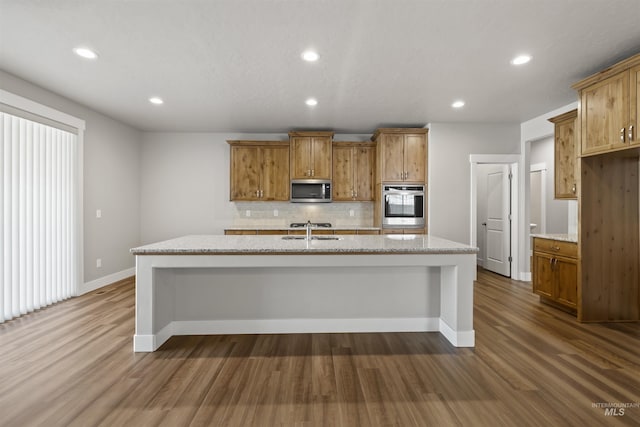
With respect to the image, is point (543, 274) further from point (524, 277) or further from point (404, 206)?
point (404, 206)

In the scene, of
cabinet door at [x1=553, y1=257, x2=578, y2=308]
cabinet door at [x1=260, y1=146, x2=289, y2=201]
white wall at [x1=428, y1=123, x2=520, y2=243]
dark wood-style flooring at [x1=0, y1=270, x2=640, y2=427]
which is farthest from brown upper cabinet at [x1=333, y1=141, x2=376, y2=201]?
dark wood-style flooring at [x1=0, y1=270, x2=640, y2=427]

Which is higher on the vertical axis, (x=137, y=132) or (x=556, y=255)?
(x=137, y=132)

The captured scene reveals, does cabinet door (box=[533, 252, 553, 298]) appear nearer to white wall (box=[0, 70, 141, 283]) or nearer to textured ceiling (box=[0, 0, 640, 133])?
textured ceiling (box=[0, 0, 640, 133])

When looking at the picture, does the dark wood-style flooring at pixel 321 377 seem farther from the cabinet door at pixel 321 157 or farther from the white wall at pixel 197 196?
the cabinet door at pixel 321 157

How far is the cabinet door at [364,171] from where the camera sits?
18.4ft

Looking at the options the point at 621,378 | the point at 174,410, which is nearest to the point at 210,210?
the point at 174,410

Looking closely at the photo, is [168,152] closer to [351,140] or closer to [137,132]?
[137,132]

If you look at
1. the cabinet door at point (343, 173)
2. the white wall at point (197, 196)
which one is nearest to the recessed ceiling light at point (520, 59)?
the cabinet door at point (343, 173)

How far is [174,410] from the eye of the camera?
1818 millimetres

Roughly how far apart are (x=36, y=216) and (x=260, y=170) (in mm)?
2991

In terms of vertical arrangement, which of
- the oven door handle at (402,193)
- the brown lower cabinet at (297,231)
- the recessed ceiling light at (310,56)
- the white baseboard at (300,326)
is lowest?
the white baseboard at (300,326)

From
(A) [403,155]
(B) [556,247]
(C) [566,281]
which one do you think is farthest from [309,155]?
(C) [566,281]

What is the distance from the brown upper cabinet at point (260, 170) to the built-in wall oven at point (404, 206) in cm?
169

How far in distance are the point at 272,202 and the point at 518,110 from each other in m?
4.10
